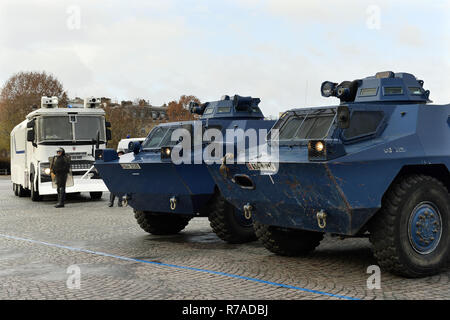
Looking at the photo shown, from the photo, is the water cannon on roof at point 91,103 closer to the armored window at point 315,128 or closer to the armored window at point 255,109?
the armored window at point 255,109

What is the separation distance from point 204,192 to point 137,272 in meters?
2.19

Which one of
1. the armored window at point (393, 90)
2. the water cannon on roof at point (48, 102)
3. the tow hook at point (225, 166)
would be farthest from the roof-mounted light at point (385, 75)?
the water cannon on roof at point (48, 102)

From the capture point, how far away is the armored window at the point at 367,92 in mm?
8477

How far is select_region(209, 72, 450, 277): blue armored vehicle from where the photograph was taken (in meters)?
6.70

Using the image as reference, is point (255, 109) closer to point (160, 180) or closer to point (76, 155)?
point (160, 180)

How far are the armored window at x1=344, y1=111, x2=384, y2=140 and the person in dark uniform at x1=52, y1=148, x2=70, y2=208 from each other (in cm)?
1197

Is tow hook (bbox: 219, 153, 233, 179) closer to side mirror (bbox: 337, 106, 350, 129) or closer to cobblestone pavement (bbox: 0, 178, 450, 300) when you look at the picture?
cobblestone pavement (bbox: 0, 178, 450, 300)

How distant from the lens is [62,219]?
14.3 metres

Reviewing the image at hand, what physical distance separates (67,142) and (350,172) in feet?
44.6

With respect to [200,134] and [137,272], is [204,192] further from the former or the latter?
[137,272]

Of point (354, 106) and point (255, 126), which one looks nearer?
point (354, 106)

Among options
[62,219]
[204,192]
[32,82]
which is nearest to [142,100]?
[32,82]

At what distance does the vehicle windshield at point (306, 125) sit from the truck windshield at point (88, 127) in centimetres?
1182

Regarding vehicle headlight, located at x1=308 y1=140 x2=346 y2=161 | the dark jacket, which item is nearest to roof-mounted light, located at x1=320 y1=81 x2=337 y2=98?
vehicle headlight, located at x1=308 y1=140 x2=346 y2=161
